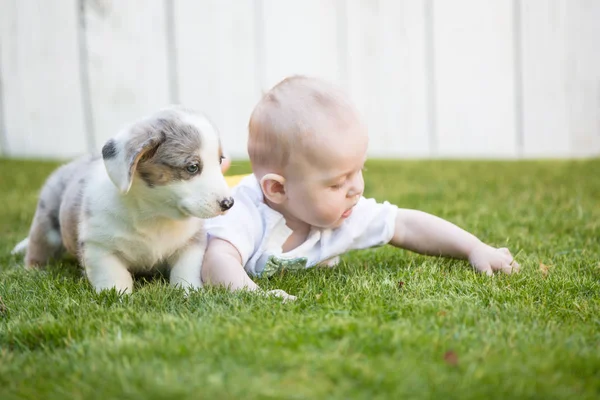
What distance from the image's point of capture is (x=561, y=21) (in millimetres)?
7609

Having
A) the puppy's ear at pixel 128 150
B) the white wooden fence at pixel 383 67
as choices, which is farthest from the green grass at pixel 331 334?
the white wooden fence at pixel 383 67

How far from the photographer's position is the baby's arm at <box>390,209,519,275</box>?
2578 mm

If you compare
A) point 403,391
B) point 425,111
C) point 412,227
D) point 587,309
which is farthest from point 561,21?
point 403,391

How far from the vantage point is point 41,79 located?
682 cm

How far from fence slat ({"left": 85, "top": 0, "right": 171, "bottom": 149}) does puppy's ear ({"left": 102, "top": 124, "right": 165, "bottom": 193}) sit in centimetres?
496

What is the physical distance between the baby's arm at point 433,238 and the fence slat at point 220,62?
15.5 feet

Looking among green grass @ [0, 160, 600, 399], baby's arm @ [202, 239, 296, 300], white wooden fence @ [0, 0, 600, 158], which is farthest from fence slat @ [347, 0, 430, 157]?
baby's arm @ [202, 239, 296, 300]

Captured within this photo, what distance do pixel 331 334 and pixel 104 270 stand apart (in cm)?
95

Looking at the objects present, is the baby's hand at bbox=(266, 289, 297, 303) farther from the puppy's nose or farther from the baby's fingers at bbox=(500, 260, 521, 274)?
the baby's fingers at bbox=(500, 260, 521, 274)

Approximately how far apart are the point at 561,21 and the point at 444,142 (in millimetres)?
1861

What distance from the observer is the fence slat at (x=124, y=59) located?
22.8 ft

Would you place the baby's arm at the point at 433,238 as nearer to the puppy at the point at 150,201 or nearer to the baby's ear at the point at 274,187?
the baby's ear at the point at 274,187

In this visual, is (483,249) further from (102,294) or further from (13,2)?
(13,2)

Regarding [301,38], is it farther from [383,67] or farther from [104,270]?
[104,270]
